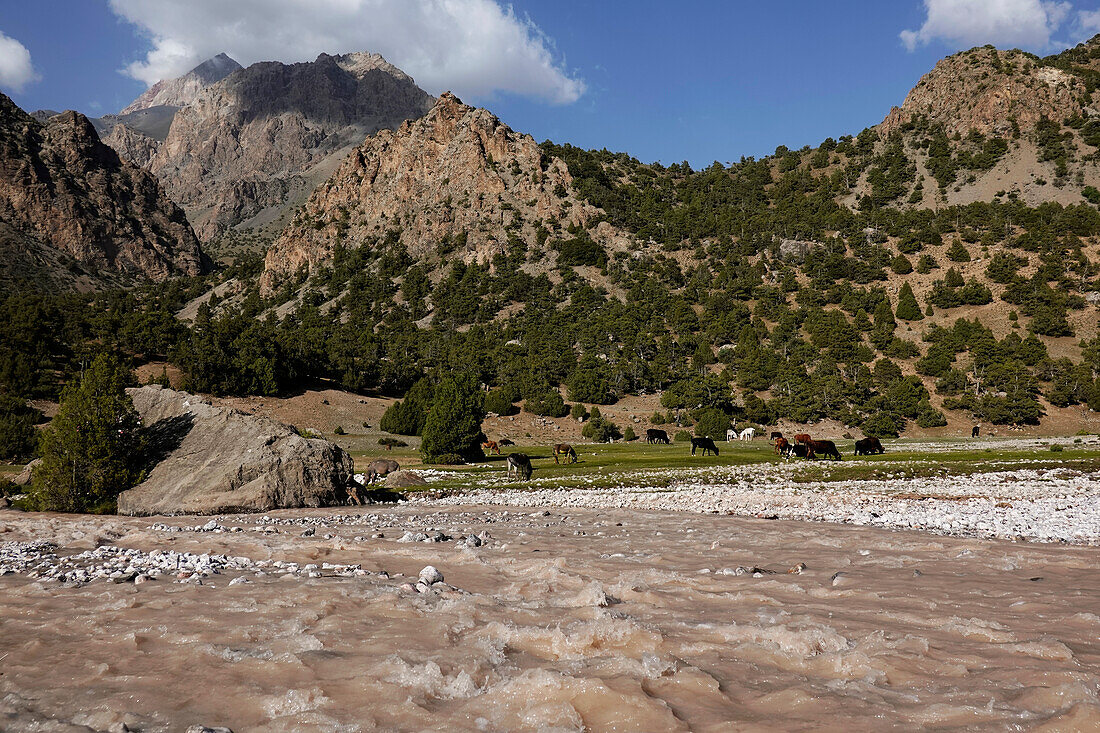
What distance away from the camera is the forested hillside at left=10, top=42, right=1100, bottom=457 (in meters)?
85.9

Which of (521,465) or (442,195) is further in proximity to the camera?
(442,195)

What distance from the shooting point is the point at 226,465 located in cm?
2169

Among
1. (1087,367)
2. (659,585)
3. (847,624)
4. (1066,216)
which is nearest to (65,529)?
(659,585)

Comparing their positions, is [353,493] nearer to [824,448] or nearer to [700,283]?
[824,448]

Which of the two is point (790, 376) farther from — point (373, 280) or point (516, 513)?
point (373, 280)

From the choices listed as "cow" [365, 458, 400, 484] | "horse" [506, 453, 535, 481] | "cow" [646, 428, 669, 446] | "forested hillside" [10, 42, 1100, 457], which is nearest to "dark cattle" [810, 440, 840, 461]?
"horse" [506, 453, 535, 481]

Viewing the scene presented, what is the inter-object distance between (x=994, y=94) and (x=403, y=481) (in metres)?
201

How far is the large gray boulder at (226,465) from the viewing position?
68.3ft

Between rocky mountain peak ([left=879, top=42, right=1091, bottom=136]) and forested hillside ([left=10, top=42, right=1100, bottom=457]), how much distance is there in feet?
2.66

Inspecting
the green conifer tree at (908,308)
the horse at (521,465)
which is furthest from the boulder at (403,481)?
the green conifer tree at (908,308)

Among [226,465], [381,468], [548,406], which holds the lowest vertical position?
[381,468]

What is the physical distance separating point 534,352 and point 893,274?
82.0 metres

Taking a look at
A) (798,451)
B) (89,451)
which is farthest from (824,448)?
(89,451)

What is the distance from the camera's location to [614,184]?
7264 inches
